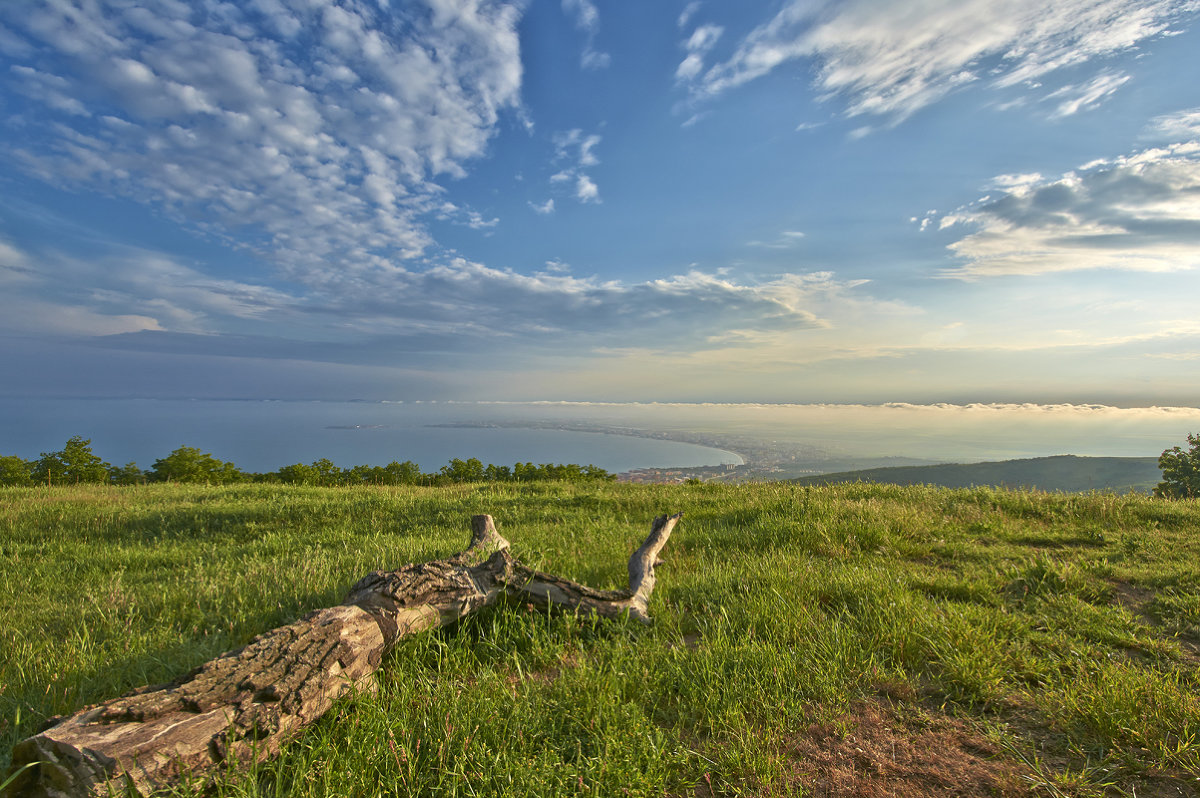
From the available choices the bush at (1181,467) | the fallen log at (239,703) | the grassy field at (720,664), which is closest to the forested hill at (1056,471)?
the bush at (1181,467)

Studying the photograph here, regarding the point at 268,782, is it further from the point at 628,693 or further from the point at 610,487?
the point at 610,487

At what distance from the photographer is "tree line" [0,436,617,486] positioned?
24781 millimetres

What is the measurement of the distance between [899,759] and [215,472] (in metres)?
34.1

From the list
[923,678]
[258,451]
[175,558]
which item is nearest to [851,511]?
[923,678]

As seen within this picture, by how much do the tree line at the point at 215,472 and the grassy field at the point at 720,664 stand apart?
55.8ft

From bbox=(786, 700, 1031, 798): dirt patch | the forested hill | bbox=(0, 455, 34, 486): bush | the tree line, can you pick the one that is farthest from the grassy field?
the forested hill

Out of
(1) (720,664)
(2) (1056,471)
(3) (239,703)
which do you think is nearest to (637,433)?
(2) (1056,471)

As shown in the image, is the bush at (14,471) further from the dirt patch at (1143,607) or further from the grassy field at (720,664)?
the dirt patch at (1143,607)

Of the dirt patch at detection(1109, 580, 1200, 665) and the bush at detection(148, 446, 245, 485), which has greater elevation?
the dirt patch at detection(1109, 580, 1200, 665)

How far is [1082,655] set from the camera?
4.33 metres

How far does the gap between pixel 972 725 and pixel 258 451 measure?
610 feet

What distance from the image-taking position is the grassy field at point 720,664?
282cm

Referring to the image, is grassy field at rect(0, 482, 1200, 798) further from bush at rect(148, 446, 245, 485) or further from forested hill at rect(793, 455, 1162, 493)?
forested hill at rect(793, 455, 1162, 493)

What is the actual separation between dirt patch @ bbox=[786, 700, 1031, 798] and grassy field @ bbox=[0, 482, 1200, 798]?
0.05 ft
